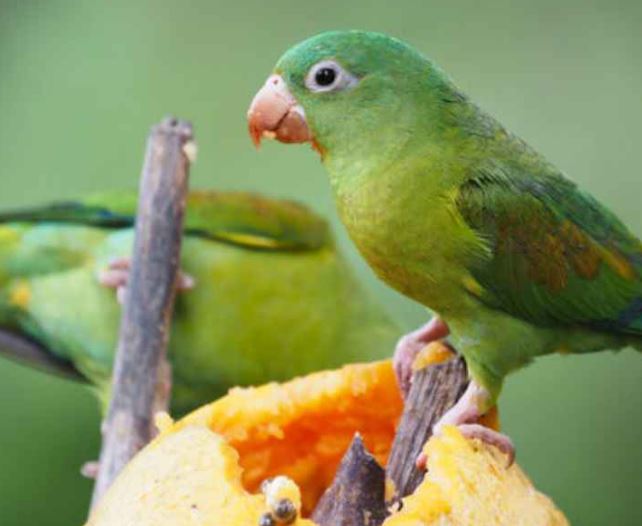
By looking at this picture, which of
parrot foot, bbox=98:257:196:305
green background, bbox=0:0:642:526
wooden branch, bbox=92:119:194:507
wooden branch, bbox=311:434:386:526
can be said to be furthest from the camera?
green background, bbox=0:0:642:526

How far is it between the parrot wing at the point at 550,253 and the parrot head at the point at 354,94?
0.34 ft

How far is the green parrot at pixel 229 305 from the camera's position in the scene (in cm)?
232

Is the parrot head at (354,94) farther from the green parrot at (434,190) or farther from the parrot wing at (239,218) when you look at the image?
the parrot wing at (239,218)

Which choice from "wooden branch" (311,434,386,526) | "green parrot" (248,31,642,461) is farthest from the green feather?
"wooden branch" (311,434,386,526)

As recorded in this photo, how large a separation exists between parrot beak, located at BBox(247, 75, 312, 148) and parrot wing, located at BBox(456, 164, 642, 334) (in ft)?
0.68

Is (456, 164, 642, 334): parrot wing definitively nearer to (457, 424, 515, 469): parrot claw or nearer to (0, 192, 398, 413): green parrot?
(457, 424, 515, 469): parrot claw

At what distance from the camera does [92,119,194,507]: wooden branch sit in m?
1.76

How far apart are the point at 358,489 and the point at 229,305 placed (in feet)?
3.73

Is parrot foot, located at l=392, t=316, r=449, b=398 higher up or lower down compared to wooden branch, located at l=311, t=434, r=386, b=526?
higher up

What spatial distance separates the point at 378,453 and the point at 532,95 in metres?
1.40

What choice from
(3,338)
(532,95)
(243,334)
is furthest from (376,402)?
(532,95)

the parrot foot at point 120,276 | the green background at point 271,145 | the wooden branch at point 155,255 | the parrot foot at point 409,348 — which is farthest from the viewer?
the green background at point 271,145

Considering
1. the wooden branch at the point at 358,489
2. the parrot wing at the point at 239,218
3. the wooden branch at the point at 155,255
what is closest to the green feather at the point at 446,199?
the wooden branch at the point at 358,489

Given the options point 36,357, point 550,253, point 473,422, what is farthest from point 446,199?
point 36,357
